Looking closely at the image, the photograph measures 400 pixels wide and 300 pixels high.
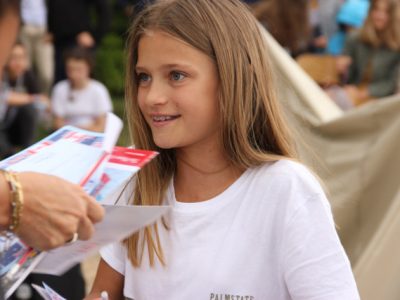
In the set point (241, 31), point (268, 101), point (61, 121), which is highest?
point (241, 31)

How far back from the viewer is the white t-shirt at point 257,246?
6.67 feet

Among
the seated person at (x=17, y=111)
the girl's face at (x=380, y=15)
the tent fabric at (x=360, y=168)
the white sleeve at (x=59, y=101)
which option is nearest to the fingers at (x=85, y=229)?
the tent fabric at (x=360, y=168)

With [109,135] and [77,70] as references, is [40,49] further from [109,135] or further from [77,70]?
[109,135]

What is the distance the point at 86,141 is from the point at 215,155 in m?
0.39

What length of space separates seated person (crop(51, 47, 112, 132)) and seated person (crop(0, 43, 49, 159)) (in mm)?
215

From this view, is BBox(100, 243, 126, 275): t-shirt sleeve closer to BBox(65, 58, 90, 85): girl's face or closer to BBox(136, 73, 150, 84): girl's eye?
BBox(136, 73, 150, 84): girl's eye

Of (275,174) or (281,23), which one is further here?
(281,23)

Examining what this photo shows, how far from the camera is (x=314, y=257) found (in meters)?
2.03

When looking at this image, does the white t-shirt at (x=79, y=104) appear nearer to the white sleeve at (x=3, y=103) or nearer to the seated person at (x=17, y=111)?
the seated person at (x=17, y=111)

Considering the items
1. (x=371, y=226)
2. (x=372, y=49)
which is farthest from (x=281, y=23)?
(x=371, y=226)

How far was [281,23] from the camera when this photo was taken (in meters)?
7.20

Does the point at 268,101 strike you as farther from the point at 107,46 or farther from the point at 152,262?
the point at 107,46

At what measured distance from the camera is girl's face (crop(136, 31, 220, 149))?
2.18 m

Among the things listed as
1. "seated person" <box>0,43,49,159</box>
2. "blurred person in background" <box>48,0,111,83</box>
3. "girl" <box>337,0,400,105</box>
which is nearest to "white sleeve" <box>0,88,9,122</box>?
"seated person" <box>0,43,49,159</box>
